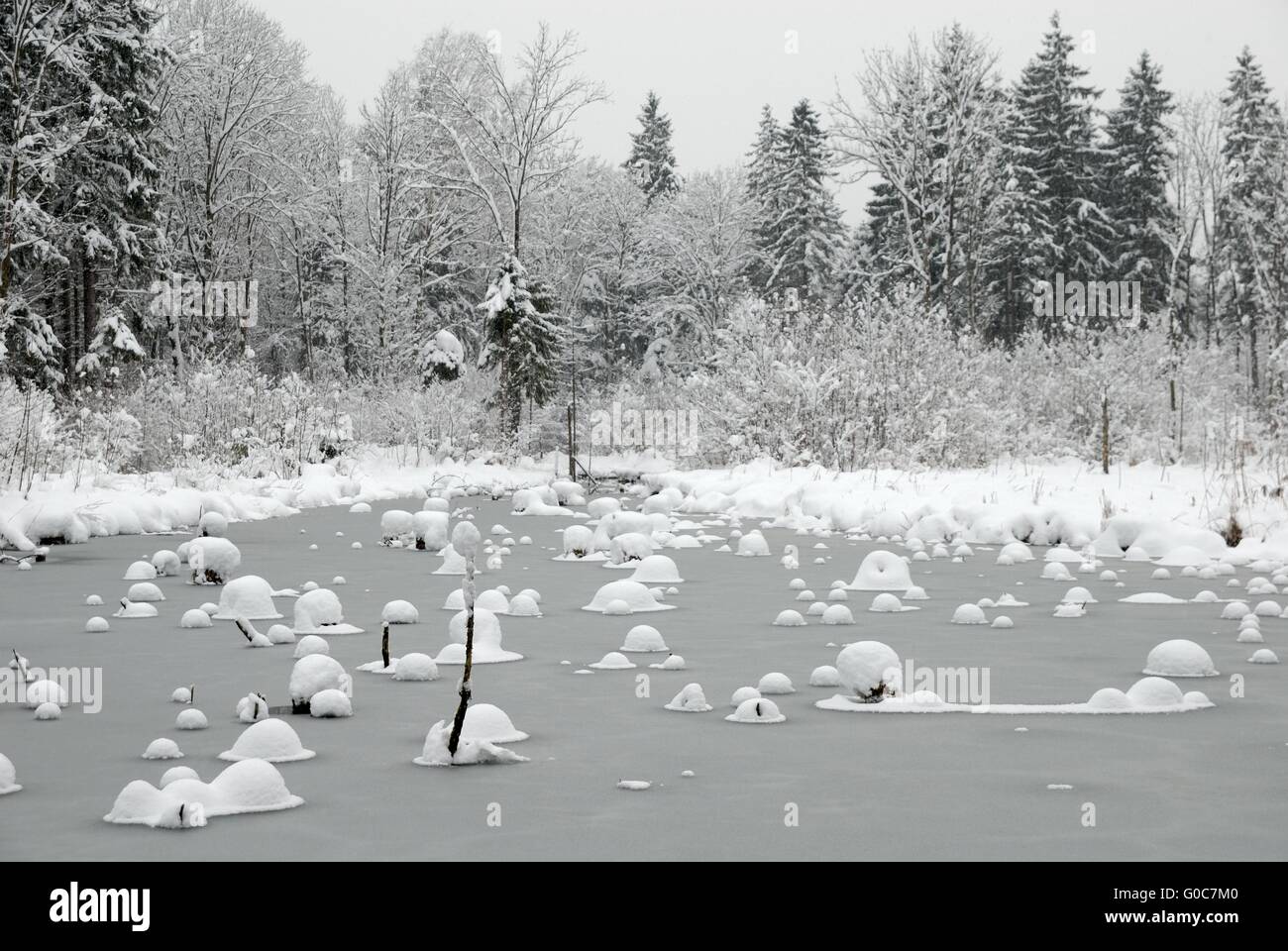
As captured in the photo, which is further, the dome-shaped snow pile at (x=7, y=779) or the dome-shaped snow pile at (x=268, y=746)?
the dome-shaped snow pile at (x=268, y=746)

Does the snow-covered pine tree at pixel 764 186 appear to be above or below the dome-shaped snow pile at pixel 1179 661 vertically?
above

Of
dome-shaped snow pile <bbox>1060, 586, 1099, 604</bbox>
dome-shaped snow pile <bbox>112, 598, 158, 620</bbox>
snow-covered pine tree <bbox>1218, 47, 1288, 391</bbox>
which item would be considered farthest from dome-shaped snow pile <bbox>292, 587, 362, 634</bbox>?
snow-covered pine tree <bbox>1218, 47, 1288, 391</bbox>

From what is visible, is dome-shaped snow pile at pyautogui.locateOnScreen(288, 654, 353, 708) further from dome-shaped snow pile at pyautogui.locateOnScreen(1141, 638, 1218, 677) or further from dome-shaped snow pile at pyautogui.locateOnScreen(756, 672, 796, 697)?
dome-shaped snow pile at pyautogui.locateOnScreen(1141, 638, 1218, 677)

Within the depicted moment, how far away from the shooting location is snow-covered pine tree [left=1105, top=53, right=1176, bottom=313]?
1665 inches

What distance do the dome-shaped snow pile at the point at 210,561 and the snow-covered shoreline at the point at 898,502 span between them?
305cm

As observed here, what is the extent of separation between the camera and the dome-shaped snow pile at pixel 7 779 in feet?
13.7

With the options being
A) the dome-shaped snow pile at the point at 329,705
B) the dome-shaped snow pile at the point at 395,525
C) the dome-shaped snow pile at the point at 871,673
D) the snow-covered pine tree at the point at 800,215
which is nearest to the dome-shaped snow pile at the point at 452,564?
the dome-shaped snow pile at the point at 395,525

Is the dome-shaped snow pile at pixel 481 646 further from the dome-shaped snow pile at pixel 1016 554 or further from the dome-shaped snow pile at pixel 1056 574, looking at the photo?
the dome-shaped snow pile at pixel 1016 554

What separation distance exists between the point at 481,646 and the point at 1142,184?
133ft

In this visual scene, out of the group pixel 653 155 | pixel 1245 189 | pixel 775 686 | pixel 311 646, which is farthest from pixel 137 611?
pixel 653 155

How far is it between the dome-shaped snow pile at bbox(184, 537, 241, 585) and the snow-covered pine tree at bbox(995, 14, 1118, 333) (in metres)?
35.0

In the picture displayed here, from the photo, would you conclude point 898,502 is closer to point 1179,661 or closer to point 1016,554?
point 1016,554

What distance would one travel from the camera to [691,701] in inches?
216
